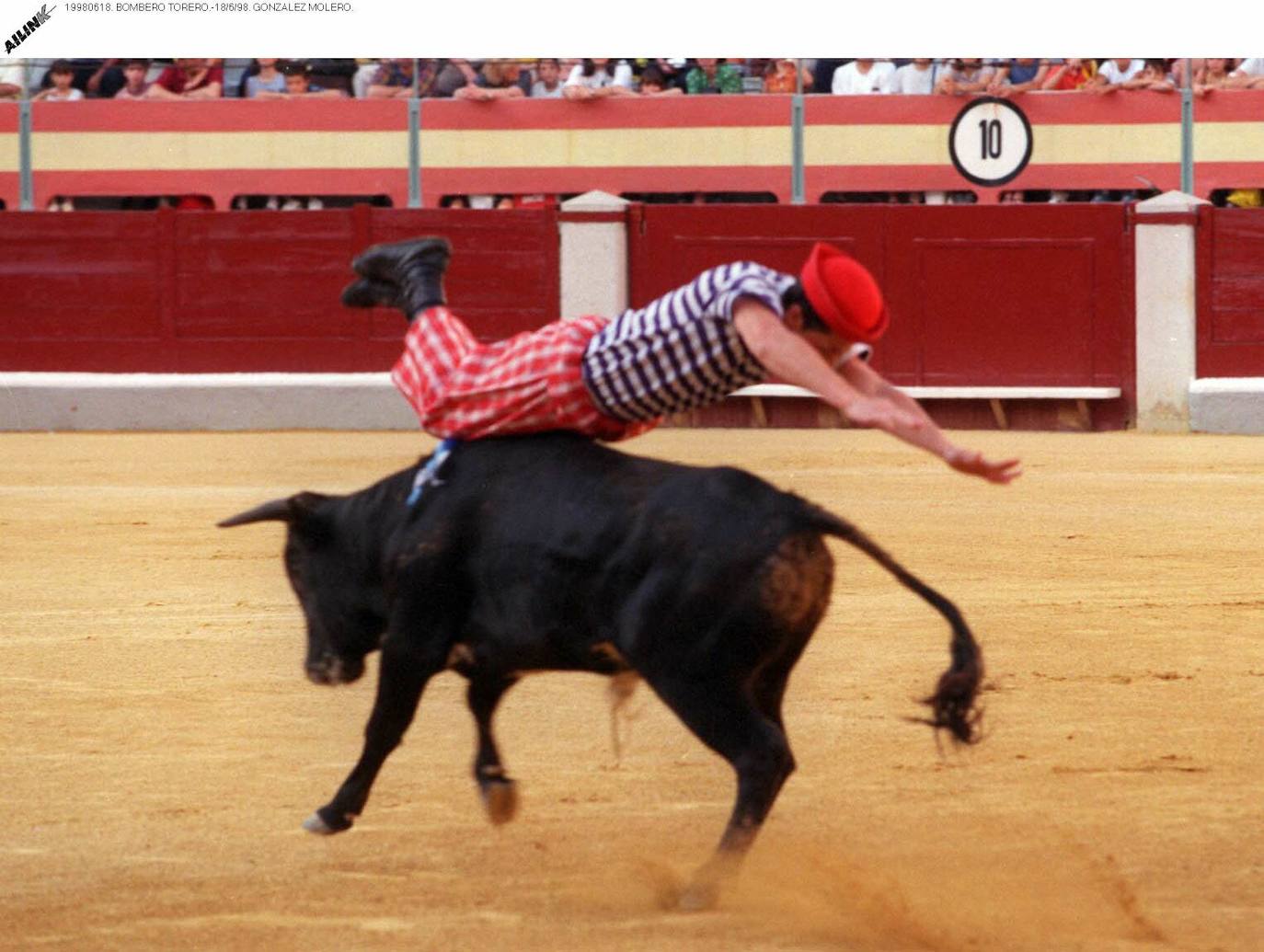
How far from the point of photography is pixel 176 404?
11734mm

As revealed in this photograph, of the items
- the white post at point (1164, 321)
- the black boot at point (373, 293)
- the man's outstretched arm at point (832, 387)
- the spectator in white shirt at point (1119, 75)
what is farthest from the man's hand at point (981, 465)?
the white post at point (1164, 321)

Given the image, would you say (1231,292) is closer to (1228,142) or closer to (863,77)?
(1228,142)

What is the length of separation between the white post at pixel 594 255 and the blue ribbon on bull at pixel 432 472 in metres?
8.40

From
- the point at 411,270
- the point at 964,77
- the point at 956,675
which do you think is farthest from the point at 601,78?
the point at 956,675

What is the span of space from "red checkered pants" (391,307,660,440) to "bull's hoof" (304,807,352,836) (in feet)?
2.05

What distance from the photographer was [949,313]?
11.7 m

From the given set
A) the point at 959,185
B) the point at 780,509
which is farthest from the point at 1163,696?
the point at 959,185

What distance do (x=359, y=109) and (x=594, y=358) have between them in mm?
8615

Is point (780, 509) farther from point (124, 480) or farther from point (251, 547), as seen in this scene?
point (124, 480)

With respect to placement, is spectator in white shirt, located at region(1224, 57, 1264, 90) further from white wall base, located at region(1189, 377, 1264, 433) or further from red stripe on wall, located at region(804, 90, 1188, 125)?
white wall base, located at region(1189, 377, 1264, 433)

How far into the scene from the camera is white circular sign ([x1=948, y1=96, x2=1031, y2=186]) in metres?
10.9

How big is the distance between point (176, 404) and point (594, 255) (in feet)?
8.06

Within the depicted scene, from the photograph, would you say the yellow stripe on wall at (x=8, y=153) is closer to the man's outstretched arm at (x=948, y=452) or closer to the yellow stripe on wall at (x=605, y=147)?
the yellow stripe on wall at (x=605, y=147)

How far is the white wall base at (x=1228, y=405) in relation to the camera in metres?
11.0
